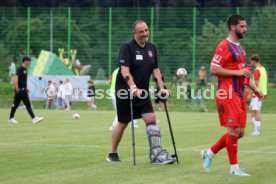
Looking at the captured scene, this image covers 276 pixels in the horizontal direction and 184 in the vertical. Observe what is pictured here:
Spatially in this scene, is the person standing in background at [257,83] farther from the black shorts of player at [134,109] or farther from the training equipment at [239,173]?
the training equipment at [239,173]

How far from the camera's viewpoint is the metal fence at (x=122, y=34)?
122ft

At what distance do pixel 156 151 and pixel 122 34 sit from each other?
29435 mm

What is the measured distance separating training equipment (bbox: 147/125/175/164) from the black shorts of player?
29 centimetres

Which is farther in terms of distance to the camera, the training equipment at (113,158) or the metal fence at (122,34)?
the metal fence at (122,34)

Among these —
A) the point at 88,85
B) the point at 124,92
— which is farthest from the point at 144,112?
the point at 88,85

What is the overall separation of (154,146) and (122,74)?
1232mm

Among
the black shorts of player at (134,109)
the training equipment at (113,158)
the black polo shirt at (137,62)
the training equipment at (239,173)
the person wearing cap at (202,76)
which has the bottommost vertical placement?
the person wearing cap at (202,76)

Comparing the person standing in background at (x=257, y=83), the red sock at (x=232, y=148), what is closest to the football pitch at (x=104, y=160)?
the red sock at (x=232, y=148)

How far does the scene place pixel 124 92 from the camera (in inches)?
448

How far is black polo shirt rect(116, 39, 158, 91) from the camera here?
11305mm

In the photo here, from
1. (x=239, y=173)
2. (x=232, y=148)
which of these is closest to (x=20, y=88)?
(x=232, y=148)

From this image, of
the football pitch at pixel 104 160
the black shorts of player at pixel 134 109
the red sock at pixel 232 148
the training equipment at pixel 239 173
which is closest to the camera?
the football pitch at pixel 104 160

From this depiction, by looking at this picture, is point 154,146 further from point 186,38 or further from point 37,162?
point 186,38

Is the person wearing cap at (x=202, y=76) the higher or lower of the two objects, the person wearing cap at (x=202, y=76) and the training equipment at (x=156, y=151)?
the lower
